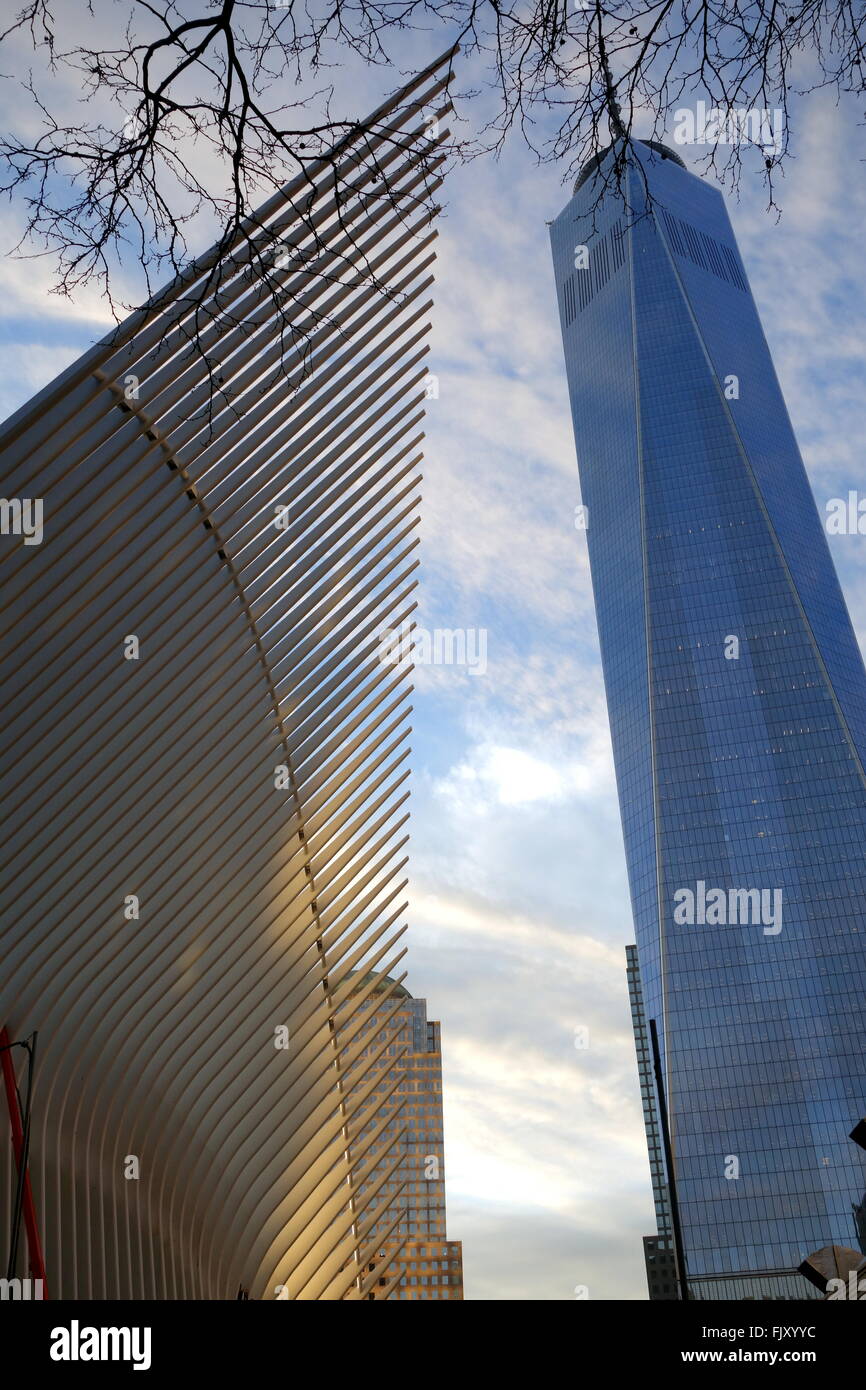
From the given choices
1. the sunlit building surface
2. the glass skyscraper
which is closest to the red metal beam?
the sunlit building surface

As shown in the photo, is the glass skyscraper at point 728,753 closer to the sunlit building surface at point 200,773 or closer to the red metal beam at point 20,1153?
the sunlit building surface at point 200,773

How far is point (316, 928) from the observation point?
56.2ft

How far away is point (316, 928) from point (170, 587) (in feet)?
20.7

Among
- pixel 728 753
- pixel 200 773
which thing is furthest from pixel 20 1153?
pixel 728 753

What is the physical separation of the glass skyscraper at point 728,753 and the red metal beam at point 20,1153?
79.6 metres

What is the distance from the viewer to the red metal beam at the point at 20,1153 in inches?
469

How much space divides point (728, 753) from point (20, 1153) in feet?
313

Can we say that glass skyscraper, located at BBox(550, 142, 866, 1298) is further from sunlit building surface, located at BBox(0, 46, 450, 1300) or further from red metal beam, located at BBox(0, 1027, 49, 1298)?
red metal beam, located at BBox(0, 1027, 49, 1298)

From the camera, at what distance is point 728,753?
103000mm

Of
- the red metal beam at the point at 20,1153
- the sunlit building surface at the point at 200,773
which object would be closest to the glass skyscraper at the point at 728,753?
the sunlit building surface at the point at 200,773

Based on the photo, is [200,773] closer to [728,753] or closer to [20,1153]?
[20,1153]

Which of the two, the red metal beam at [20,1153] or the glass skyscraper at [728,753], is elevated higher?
the glass skyscraper at [728,753]

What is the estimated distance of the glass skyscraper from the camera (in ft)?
301
